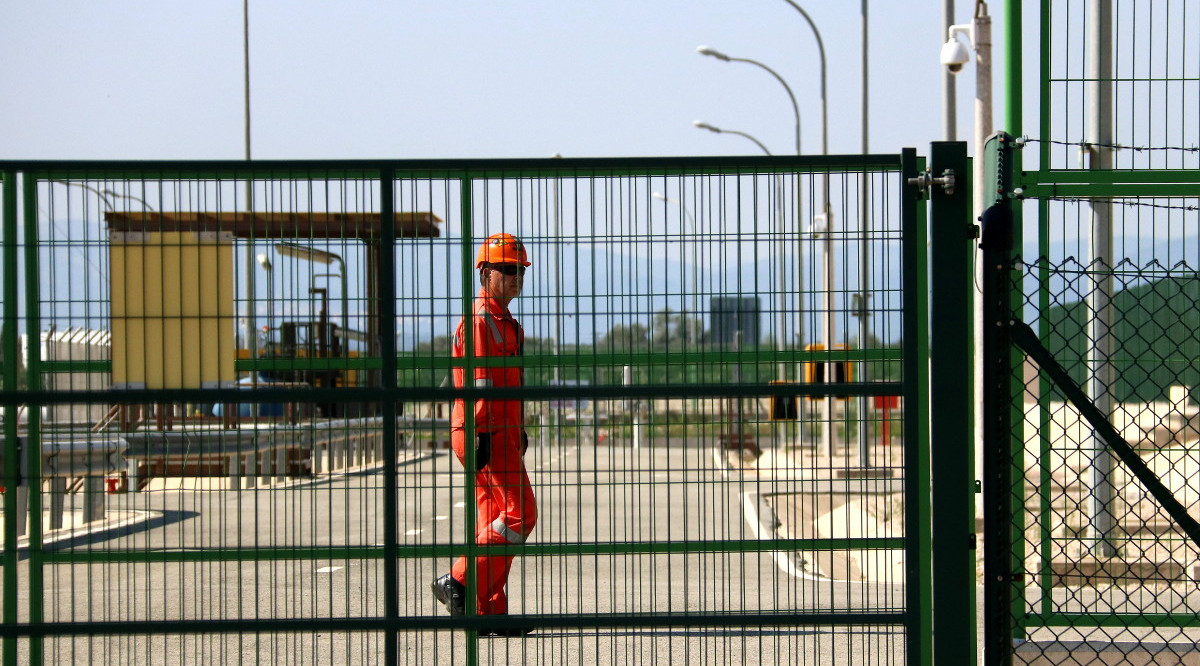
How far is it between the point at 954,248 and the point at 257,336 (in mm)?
2448

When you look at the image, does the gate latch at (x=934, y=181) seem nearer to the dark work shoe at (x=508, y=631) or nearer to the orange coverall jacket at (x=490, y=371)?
the orange coverall jacket at (x=490, y=371)

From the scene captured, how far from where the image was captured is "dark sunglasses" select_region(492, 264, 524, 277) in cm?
481

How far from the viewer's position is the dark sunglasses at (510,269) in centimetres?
481

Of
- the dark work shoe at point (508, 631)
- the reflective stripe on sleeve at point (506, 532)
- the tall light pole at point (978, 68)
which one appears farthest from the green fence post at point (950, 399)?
the tall light pole at point (978, 68)

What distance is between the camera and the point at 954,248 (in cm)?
Answer: 438

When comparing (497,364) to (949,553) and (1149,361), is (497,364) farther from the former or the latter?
(1149,361)

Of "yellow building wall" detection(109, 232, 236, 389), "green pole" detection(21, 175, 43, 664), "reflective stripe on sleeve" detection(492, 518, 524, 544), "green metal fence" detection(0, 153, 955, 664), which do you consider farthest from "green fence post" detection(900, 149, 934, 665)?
"green pole" detection(21, 175, 43, 664)

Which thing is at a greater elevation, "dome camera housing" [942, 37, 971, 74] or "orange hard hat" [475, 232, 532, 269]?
"dome camera housing" [942, 37, 971, 74]

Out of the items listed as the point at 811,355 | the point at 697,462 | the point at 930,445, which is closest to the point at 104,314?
the point at 697,462

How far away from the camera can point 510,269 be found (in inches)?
197

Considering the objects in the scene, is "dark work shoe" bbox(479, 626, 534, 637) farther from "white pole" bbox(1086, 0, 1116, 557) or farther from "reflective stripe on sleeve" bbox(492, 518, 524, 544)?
"white pole" bbox(1086, 0, 1116, 557)

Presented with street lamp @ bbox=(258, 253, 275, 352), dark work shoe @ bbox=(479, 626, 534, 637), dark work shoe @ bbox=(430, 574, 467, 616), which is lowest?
dark work shoe @ bbox=(479, 626, 534, 637)

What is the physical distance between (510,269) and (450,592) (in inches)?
48.2

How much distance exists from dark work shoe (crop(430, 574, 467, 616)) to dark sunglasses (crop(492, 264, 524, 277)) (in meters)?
1.15
